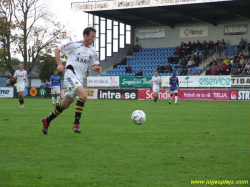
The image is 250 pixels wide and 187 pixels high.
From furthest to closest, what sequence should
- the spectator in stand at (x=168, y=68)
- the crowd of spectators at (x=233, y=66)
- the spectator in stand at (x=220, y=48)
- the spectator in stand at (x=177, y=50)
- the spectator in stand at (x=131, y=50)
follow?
1. the spectator in stand at (x=131, y=50)
2. the spectator in stand at (x=177, y=50)
3. the spectator in stand at (x=168, y=68)
4. the spectator in stand at (x=220, y=48)
5. the crowd of spectators at (x=233, y=66)

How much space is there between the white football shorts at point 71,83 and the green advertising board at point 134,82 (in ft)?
103

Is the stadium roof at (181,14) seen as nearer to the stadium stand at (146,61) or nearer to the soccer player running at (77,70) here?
the stadium stand at (146,61)

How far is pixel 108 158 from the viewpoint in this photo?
679cm

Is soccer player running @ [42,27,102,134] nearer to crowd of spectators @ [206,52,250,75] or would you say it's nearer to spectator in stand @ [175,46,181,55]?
crowd of spectators @ [206,52,250,75]

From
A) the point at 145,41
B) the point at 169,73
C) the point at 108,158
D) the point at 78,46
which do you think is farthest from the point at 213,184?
the point at 145,41

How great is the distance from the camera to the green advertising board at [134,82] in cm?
4191

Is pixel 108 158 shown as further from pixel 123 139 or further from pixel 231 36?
pixel 231 36

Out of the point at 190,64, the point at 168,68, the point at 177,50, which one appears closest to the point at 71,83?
the point at 190,64

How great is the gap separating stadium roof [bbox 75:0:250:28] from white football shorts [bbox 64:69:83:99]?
32424 mm

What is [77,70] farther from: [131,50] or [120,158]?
[131,50]

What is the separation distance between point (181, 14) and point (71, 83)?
3635 cm

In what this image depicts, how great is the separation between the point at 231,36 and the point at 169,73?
9052 mm

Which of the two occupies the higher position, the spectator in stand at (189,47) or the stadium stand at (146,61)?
the spectator in stand at (189,47)

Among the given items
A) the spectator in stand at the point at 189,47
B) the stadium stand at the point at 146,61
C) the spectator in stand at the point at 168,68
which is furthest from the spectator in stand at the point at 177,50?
the spectator in stand at the point at 168,68
